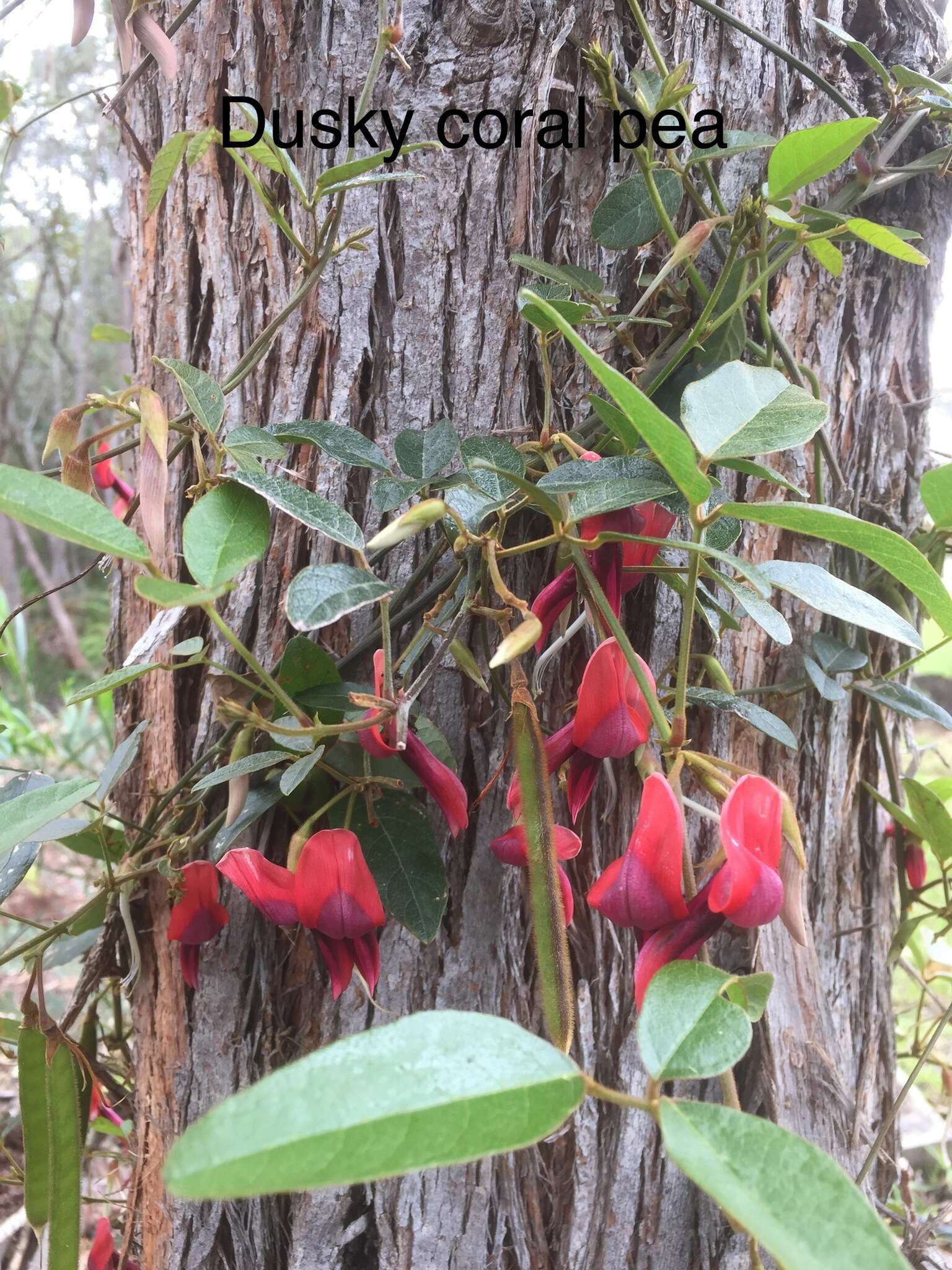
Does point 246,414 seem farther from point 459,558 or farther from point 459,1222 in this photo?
point 459,1222

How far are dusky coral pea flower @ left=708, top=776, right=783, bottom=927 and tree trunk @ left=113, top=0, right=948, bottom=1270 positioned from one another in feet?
0.83

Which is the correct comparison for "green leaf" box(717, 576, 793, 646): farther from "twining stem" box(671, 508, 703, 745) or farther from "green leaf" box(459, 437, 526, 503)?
"green leaf" box(459, 437, 526, 503)

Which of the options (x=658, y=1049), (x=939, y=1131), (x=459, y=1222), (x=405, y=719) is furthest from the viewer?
(x=939, y=1131)

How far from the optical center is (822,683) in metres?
0.67

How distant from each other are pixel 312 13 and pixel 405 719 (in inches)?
22.4

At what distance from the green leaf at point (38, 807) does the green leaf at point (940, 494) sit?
0.53m

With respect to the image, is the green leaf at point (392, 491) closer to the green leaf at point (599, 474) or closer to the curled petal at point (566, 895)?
the green leaf at point (599, 474)

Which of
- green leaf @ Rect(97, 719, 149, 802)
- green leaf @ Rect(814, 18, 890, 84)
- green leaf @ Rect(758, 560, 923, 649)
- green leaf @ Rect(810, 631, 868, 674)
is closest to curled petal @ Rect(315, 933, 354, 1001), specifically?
green leaf @ Rect(97, 719, 149, 802)

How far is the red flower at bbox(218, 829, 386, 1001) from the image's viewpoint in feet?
1.62

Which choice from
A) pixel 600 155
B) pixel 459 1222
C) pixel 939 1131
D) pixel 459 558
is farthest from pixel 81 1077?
pixel 939 1131

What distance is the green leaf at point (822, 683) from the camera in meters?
0.67

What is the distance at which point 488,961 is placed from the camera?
646 millimetres

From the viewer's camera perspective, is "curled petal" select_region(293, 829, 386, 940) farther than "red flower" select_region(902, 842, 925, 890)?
A: No

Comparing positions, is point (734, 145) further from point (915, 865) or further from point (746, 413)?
point (915, 865)
